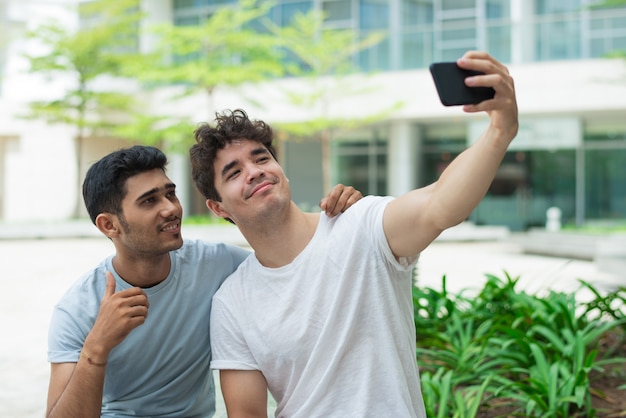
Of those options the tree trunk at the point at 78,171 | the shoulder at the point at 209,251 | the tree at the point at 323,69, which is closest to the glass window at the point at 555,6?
the tree at the point at 323,69

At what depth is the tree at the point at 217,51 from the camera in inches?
997

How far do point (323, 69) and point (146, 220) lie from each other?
2433cm

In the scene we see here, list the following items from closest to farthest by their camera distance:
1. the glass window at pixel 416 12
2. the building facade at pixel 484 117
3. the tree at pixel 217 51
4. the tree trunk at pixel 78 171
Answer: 1. the building facade at pixel 484 117
2. the tree at pixel 217 51
3. the tree trunk at pixel 78 171
4. the glass window at pixel 416 12

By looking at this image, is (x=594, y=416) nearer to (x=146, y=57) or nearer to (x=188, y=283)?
(x=188, y=283)

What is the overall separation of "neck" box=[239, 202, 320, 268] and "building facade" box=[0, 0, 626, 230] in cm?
2308

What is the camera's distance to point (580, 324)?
507 centimetres

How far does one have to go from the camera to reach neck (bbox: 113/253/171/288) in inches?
111

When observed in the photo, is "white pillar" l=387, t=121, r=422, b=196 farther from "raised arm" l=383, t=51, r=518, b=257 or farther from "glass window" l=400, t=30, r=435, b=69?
"raised arm" l=383, t=51, r=518, b=257

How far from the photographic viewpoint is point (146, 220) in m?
2.74

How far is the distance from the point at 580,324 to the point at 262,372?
310cm

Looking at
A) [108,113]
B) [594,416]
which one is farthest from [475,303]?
[108,113]

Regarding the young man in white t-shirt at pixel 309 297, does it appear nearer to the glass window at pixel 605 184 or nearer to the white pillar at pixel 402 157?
the white pillar at pixel 402 157

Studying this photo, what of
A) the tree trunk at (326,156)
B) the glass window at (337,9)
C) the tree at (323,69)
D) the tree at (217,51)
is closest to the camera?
the tree at (217,51)

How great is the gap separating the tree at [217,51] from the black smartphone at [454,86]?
23.5m
